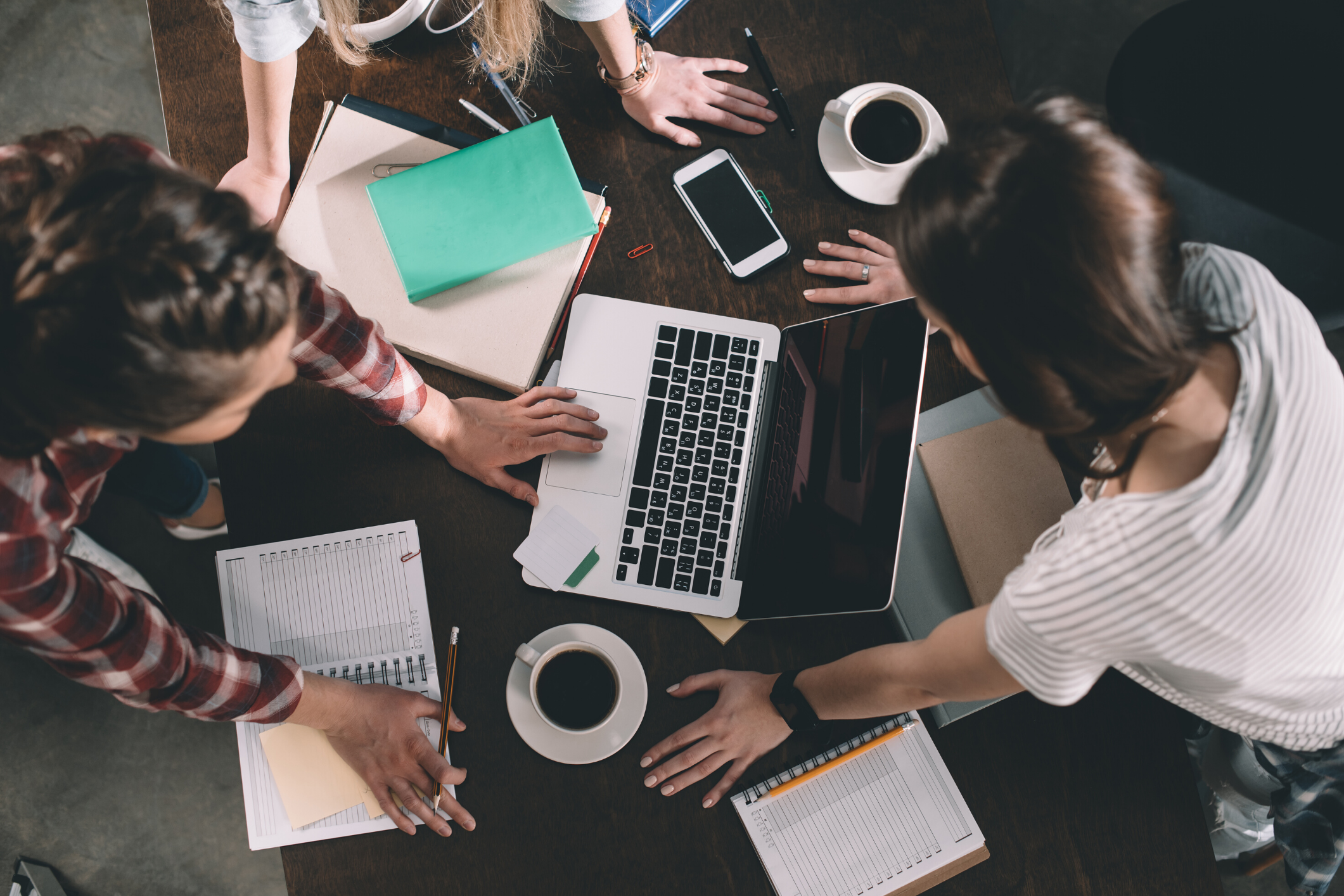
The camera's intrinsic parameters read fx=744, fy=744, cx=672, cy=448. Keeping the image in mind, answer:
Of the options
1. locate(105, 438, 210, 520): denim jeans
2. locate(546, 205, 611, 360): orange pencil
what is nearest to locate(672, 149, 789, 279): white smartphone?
locate(546, 205, 611, 360): orange pencil

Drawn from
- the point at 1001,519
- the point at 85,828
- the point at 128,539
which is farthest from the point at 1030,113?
the point at 85,828

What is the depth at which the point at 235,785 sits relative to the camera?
1.74 meters

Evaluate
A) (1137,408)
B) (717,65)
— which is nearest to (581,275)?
(717,65)

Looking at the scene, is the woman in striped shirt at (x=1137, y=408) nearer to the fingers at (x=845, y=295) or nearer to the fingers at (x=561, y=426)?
the fingers at (x=845, y=295)

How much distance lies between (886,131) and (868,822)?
0.89 m

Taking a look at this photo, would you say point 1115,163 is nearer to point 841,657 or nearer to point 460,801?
point 841,657

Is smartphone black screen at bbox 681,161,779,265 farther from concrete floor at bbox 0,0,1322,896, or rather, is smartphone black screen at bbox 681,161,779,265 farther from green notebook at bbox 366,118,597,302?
concrete floor at bbox 0,0,1322,896

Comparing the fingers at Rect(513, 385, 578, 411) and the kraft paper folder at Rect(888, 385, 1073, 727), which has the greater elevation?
the fingers at Rect(513, 385, 578, 411)

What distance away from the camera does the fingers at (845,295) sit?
102 cm

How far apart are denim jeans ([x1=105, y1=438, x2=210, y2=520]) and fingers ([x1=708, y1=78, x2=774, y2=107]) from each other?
3.54 feet

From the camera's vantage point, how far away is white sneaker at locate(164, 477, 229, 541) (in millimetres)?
1704

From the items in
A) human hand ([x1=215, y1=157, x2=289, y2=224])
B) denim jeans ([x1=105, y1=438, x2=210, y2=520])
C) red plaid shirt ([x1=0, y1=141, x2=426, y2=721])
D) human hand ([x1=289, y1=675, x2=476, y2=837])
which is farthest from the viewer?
denim jeans ([x1=105, y1=438, x2=210, y2=520])

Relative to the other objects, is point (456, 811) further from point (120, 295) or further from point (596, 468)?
point (120, 295)

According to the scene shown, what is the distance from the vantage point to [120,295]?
55 cm
